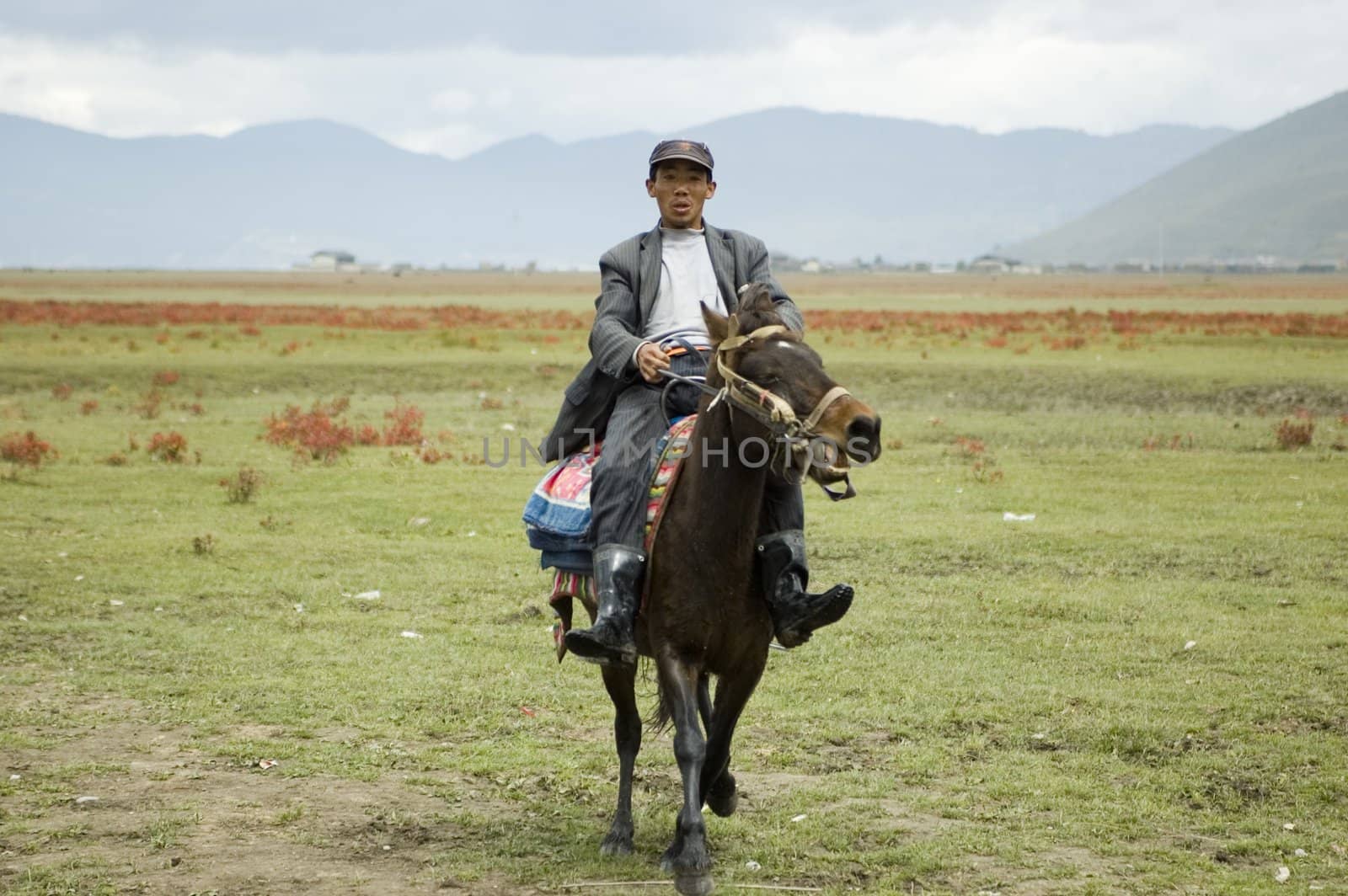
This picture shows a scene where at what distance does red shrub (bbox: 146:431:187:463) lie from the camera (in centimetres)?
2077

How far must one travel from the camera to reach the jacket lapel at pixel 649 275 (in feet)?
24.4

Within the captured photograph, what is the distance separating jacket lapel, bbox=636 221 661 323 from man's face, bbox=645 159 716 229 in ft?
0.43

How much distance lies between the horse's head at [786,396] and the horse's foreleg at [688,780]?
1.14 meters

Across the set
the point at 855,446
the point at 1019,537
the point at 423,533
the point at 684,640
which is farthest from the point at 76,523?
the point at 855,446

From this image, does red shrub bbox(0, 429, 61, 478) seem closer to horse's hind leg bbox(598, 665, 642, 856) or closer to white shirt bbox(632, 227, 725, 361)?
horse's hind leg bbox(598, 665, 642, 856)

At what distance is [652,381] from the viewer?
7121 millimetres

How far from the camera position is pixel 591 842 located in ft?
23.9

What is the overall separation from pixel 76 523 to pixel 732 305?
11.2 metres

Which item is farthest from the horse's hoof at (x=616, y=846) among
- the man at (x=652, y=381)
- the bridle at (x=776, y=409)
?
the bridle at (x=776, y=409)

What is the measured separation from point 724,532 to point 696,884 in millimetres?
1614

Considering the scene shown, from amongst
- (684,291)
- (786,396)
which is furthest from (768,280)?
(786,396)

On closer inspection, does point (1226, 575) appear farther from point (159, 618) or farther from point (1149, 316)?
point (1149, 316)

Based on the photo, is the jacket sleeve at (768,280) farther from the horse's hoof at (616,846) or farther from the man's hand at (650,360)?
the horse's hoof at (616,846)

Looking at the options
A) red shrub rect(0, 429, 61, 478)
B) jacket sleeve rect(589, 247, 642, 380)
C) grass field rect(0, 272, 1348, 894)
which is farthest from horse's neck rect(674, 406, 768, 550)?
red shrub rect(0, 429, 61, 478)
